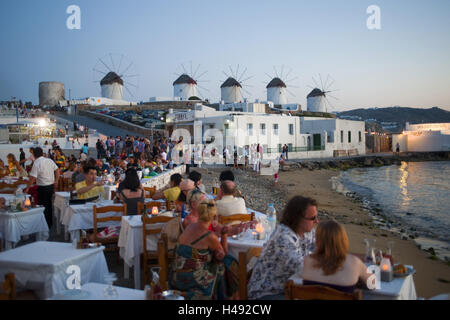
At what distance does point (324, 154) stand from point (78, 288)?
40170 mm

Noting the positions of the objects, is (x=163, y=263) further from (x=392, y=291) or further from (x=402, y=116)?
(x=402, y=116)

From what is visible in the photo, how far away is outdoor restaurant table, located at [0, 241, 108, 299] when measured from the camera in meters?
3.86

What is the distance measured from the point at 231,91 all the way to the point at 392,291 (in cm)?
6823

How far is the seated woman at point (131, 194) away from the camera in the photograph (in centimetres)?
659

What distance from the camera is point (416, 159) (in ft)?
168

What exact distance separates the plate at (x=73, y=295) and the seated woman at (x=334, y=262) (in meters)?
1.91

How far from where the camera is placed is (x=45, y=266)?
152 inches

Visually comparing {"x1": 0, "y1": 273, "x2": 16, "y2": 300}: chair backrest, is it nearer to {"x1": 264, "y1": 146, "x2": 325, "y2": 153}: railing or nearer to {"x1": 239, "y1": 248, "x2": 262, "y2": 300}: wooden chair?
{"x1": 239, "y1": 248, "x2": 262, "y2": 300}: wooden chair

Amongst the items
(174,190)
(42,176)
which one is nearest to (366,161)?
(174,190)

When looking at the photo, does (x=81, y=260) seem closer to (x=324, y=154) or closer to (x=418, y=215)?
(x=418, y=215)

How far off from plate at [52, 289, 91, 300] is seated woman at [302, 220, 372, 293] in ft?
6.27

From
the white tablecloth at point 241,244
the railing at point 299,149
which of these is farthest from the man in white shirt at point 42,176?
A: the railing at point 299,149

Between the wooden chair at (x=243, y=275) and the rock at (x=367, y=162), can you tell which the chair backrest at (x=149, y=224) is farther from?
the rock at (x=367, y=162)
